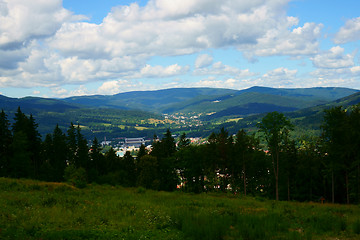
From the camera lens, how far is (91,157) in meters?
76.4

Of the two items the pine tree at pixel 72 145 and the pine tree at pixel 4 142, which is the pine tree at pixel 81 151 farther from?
the pine tree at pixel 4 142

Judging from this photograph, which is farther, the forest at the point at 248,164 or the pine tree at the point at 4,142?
the pine tree at the point at 4,142

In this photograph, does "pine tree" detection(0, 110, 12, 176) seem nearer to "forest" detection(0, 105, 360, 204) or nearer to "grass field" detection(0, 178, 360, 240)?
"forest" detection(0, 105, 360, 204)

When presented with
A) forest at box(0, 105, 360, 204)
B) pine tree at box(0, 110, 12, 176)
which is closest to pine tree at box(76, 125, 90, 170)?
forest at box(0, 105, 360, 204)

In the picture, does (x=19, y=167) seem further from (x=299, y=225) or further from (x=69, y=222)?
(x=299, y=225)

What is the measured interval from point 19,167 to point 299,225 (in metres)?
52.6

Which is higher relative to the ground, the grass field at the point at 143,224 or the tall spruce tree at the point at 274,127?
A: the tall spruce tree at the point at 274,127

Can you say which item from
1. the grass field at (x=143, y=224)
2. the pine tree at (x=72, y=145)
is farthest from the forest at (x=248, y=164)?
the grass field at (x=143, y=224)

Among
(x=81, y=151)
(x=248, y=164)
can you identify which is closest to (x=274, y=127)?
(x=248, y=164)

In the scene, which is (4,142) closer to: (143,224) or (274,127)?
(143,224)

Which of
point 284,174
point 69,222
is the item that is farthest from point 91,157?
point 69,222

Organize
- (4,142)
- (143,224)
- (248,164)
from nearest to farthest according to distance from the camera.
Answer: (143,224)
(248,164)
(4,142)

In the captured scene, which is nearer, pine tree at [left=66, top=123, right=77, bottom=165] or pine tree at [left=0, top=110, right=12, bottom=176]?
pine tree at [left=0, top=110, right=12, bottom=176]

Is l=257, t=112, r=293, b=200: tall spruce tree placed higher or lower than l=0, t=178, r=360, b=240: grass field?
higher
